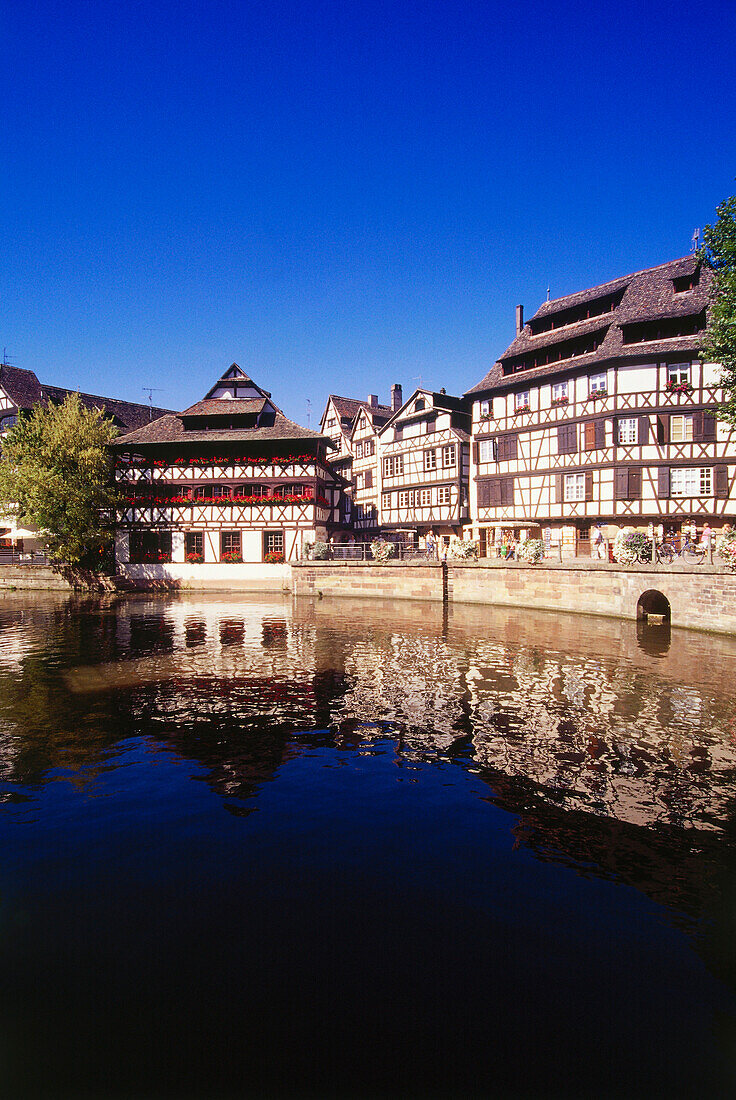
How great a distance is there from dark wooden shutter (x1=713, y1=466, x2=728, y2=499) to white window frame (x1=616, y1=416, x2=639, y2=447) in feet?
14.3

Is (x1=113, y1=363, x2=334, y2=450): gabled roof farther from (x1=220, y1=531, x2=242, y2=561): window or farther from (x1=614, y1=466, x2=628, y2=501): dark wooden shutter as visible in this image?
(x1=614, y1=466, x2=628, y2=501): dark wooden shutter

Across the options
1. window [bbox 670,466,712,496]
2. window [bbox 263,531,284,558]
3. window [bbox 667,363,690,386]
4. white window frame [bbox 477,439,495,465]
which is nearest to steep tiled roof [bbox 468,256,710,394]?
window [bbox 667,363,690,386]

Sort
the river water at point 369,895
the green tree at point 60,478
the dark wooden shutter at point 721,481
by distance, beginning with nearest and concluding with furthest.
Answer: the river water at point 369,895 < the dark wooden shutter at point 721,481 < the green tree at point 60,478

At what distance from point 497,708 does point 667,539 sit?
21.8 metres

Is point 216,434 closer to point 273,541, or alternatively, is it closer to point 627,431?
point 273,541

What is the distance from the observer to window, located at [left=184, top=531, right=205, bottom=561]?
142ft

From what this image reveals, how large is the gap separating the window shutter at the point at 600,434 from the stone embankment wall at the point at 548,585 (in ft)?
29.5

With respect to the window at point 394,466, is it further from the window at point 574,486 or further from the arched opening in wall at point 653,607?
the arched opening in wall at point 653,607

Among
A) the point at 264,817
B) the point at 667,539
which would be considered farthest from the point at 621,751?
the point at 667,539

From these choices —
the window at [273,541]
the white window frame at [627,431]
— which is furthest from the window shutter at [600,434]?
the window at [273,541]

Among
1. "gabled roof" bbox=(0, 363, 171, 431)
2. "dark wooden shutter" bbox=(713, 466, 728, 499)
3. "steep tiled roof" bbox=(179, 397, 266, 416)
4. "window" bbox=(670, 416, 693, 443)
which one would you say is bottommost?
"dark wooden shutter" bbox=(713, 466, 728, 499)

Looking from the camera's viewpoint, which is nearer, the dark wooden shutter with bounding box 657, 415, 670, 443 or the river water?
the river water

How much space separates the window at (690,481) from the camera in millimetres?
31859

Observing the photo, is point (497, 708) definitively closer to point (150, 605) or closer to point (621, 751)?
point (621, 751)
